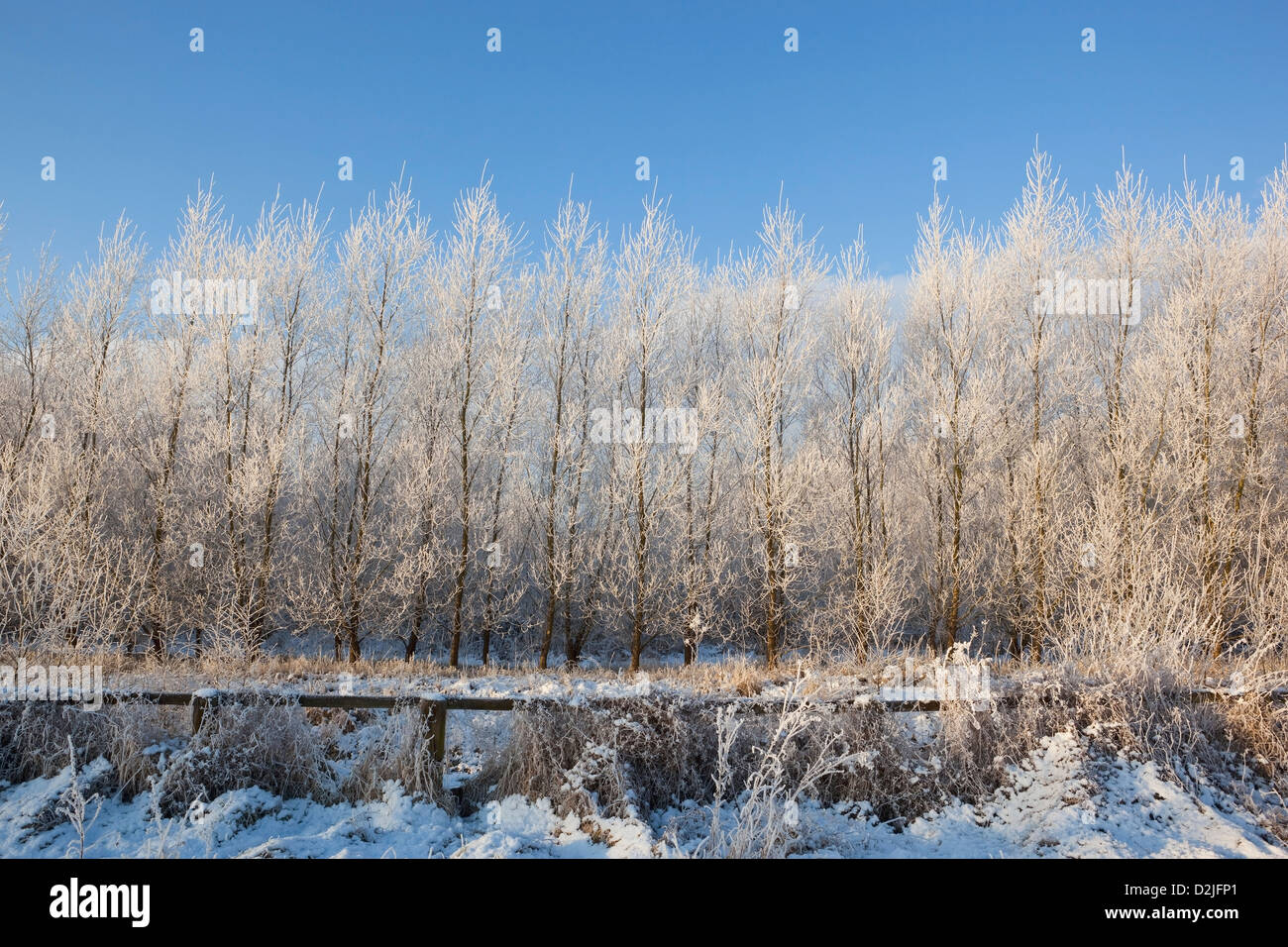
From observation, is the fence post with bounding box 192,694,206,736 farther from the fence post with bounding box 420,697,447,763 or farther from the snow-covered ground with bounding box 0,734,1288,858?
the fence post with bounding box 420,697,447,763

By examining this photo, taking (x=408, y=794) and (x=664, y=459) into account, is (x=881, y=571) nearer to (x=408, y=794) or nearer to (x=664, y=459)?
(x=664, y=459)

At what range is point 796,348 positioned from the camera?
1652 centimetres

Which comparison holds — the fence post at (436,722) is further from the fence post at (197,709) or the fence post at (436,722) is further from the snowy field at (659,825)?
the fence post at (197,709)

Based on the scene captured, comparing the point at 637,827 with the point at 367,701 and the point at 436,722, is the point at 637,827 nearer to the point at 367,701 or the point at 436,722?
the point at 436,722

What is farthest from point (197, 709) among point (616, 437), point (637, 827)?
point (616, 437)

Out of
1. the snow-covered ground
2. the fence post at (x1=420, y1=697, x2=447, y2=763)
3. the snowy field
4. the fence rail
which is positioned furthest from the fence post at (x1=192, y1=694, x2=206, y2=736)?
the fence post at (x1=420, y1=697, x2=447, y2=763)

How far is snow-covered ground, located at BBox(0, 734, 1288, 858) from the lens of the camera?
5.16 metres

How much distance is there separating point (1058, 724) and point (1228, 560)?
1316 cm

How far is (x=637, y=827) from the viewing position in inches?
213

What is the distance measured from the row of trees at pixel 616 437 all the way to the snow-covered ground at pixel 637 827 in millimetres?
8865
